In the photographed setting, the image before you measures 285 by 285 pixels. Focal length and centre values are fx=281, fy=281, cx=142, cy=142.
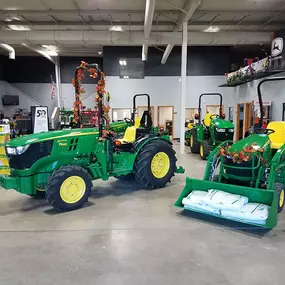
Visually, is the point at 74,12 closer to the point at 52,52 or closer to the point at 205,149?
the point at 52,52

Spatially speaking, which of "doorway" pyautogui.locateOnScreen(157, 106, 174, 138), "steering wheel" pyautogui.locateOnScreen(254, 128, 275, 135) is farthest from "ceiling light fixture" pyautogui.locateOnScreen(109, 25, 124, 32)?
"steering wheel" pyautogui.locateOnScreen(254, 128, 275, 135)

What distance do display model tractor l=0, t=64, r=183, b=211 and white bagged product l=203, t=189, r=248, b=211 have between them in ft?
5.16

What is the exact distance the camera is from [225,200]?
11.2 feet

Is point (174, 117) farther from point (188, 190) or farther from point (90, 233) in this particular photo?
point (90, 233)

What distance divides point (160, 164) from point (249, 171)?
1825mm

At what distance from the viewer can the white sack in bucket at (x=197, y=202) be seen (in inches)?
138

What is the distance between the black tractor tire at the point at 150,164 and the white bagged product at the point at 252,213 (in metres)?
1.77

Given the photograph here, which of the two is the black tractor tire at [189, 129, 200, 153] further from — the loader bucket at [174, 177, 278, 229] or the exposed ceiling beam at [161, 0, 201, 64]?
the loader bucket at [174, 177, 278, 229]

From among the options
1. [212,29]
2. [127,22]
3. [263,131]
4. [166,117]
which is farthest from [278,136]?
[166,117]

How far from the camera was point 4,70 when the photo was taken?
16.7m

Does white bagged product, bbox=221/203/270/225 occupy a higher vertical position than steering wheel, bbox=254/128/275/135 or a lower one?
lower

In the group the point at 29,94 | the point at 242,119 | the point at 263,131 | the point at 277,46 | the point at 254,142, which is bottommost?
the point at 254,142

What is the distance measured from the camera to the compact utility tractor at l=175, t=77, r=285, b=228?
11.6 feet

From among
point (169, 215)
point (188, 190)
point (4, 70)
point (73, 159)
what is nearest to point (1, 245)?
point (73, 159)
